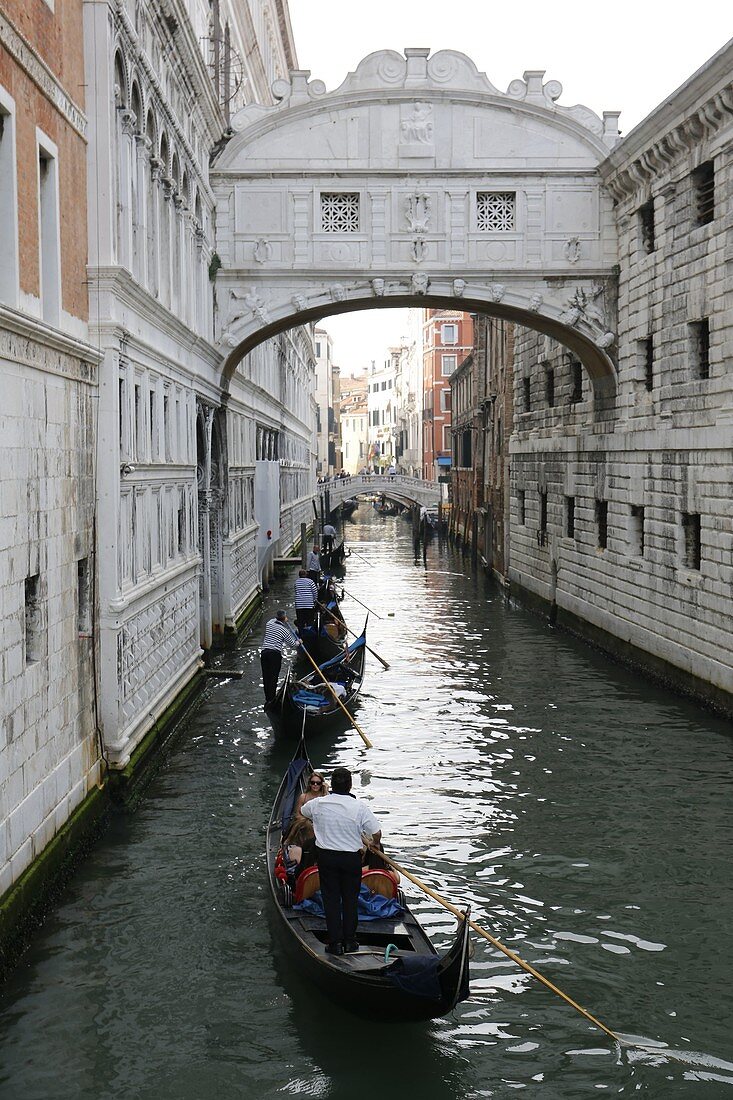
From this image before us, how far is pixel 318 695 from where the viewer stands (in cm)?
1316

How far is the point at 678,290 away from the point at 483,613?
9100mm

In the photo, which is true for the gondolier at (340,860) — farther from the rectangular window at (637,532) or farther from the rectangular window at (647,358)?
the rectangular window at (647,358)

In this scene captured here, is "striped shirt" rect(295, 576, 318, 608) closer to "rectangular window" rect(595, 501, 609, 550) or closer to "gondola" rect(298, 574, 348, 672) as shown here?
"gondola" rect(298, 574, 348, 672)

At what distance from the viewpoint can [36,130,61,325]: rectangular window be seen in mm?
Answer: 8008

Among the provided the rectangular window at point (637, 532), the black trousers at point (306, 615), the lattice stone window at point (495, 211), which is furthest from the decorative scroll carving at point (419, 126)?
the black trousers at point (306, 615)

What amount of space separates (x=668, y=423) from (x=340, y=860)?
31.2 feet

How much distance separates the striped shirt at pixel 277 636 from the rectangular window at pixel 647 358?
18.8 ft

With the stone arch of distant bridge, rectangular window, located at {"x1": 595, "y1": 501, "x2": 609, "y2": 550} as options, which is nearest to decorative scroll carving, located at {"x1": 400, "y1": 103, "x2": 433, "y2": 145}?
the stone arch of distant bridge

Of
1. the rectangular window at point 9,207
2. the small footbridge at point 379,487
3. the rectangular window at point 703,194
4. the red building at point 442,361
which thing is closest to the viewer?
the rectangular window at point 9,207

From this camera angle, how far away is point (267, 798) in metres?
10.2

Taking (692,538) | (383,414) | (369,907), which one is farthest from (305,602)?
(383,414)

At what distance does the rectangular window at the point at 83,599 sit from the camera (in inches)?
347

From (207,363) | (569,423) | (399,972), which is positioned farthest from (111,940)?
(569,423)

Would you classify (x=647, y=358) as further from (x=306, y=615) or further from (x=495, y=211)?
(x=306, y=615)
